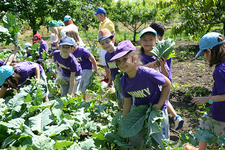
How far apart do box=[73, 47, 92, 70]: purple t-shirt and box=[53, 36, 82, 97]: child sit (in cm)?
34

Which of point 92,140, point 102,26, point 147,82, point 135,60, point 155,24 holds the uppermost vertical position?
point 102,26

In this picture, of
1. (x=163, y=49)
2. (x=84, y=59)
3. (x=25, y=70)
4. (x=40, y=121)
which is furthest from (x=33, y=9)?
(x=163, y=49)

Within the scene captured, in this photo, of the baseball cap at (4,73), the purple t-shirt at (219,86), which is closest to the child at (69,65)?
the baseball cap at (4,73)

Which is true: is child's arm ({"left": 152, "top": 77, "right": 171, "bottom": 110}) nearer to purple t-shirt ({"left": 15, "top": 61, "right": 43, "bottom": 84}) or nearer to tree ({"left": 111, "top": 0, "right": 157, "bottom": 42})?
purple t-shirt ({"left": 15, "top": 61, "right": 43, "bottom": 84})

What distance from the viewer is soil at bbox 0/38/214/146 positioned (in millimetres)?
3515

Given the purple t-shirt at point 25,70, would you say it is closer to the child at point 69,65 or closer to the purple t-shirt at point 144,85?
the child at point 69,65

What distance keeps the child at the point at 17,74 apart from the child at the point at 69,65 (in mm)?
433

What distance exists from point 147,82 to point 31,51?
491 cm

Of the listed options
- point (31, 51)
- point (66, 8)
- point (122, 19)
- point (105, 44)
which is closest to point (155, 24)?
point (105, 44)

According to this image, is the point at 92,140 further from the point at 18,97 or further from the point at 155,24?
the point at 155,24

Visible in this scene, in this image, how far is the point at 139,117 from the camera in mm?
2111

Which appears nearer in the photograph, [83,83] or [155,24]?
[155,24]

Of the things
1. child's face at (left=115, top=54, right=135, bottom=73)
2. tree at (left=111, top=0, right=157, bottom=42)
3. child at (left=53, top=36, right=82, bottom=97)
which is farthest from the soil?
tree at (left=111, top=0, right=157, bottom=42)

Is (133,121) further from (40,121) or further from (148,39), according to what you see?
(40,121)
